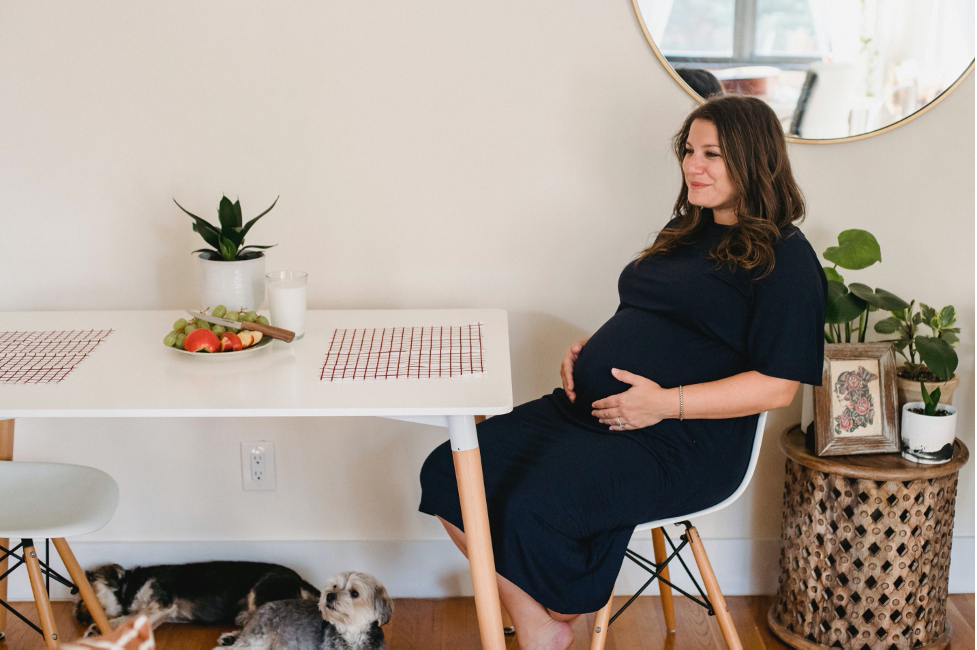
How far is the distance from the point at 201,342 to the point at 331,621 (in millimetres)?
604

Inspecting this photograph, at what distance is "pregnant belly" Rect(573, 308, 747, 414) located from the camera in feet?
5.15

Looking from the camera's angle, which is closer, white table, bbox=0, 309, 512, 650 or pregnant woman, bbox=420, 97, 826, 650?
white table, bbox=0, 309, 512, 650

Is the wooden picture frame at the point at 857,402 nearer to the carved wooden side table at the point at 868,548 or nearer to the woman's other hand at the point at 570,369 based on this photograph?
the carved wooden side table at the point at 868,548

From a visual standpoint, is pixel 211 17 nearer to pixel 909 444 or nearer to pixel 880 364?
pixel 880 364

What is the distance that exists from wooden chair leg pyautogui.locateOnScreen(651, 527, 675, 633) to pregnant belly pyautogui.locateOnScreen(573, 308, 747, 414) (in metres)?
0.46

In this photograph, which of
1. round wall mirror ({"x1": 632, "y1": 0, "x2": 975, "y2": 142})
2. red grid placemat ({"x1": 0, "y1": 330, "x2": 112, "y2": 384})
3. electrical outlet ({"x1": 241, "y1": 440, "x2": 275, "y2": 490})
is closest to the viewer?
red grid placemat ({"x1": 0, "y1": 330, "x2": 112, "y2": 384})

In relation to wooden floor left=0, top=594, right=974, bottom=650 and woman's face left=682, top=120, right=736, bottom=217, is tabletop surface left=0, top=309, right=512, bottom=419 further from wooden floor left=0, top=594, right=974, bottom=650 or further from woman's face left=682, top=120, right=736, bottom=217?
wooden floor left=0, top=594, right=974, bottom=650

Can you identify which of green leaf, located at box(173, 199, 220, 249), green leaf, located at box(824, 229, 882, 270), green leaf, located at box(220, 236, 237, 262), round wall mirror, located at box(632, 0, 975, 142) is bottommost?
green leaf, located at box(824, 229, 882, 270)

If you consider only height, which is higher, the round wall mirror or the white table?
the round wall mirror

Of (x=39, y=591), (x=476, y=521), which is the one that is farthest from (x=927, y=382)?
(x=39, y=591)

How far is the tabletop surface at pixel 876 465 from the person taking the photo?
1744 millimetres

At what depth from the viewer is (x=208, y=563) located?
6.68 ft

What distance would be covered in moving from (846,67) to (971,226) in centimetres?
48

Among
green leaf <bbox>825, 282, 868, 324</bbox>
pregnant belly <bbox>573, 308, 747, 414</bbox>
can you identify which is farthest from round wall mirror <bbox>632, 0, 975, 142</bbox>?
pregnant belly <bbox>573, 308, 747, 414</bbox>
